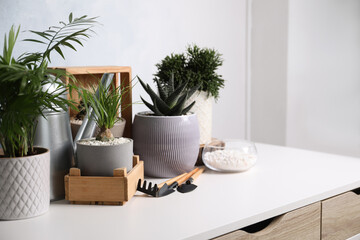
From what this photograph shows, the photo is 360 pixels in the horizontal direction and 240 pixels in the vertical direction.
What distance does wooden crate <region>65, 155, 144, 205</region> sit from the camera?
0.95 meters

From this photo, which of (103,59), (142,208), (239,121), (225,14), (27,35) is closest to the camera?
(142,208)

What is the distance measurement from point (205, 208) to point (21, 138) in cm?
42

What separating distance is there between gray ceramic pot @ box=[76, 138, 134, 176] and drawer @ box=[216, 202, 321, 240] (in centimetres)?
31

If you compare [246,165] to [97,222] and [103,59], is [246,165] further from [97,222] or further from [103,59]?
[103,59]

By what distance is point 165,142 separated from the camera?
1.15 meters

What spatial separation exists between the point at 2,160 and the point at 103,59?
3.96ft

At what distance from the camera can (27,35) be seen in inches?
67.2

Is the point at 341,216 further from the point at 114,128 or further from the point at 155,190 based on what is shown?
the point at 114,128

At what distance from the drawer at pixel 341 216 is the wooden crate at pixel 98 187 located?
0.52m

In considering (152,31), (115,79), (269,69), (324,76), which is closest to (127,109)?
(115,79)

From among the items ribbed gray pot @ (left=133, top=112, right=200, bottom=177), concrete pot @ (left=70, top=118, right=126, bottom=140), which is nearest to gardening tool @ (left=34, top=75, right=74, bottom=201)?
concrete pot @ (left=70, top=118, right=126, bottom=140)

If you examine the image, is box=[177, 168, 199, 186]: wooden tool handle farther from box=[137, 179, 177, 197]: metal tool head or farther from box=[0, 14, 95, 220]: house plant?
box=[0, 14, 95, 220]: house plant

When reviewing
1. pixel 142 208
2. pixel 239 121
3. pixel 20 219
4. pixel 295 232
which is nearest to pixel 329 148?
pixel 239 121

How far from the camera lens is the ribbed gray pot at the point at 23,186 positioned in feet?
2.74
